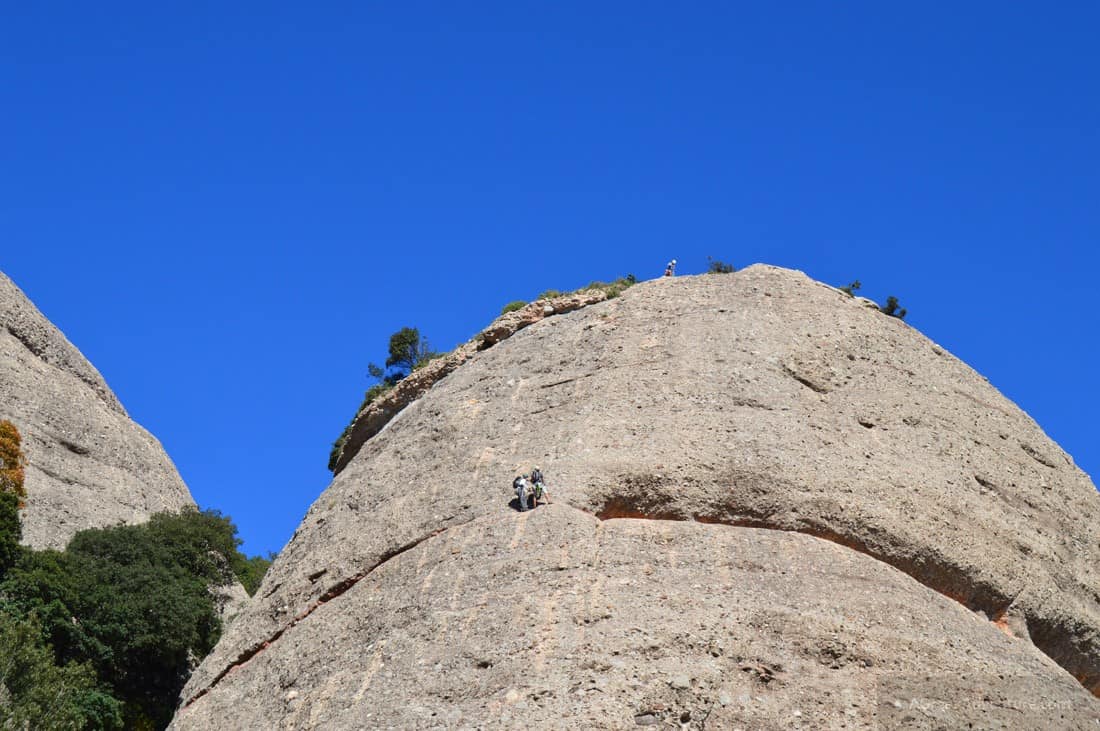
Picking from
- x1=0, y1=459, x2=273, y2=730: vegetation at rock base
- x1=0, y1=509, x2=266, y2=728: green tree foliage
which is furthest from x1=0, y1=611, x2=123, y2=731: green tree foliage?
x1=0, y1=509, x2=266, y2=728: green tree foliage

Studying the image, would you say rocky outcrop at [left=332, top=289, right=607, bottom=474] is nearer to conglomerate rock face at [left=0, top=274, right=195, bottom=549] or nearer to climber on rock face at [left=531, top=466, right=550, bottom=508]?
climber on rock face at [left=531, top=466, right=550, bottom=508]

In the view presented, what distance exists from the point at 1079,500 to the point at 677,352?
24.4ft

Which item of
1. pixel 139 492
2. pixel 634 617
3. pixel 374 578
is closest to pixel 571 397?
pixel 374 578

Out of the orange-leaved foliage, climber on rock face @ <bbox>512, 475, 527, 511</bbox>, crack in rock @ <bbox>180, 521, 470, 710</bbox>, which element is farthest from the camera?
the orange-leaved foliage

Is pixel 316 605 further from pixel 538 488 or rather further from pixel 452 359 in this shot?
pixel 452 359

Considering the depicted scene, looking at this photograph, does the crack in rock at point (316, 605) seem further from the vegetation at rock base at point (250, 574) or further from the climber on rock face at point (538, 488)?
the vegetation at rock base at point (250, 574)

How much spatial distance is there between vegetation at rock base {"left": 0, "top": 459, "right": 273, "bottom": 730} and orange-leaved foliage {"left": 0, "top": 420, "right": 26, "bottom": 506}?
76.5 inches

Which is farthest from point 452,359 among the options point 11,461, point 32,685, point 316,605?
point 11,461

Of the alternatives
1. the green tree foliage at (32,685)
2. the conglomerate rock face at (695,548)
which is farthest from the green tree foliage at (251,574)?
the conglomerate rock face at (695,548)

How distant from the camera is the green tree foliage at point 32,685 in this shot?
2830 cm

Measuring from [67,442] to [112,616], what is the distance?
1629 centimetres

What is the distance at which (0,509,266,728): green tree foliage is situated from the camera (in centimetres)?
3800

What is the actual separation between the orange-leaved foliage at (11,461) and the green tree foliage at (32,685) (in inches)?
564

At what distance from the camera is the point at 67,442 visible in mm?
53906
